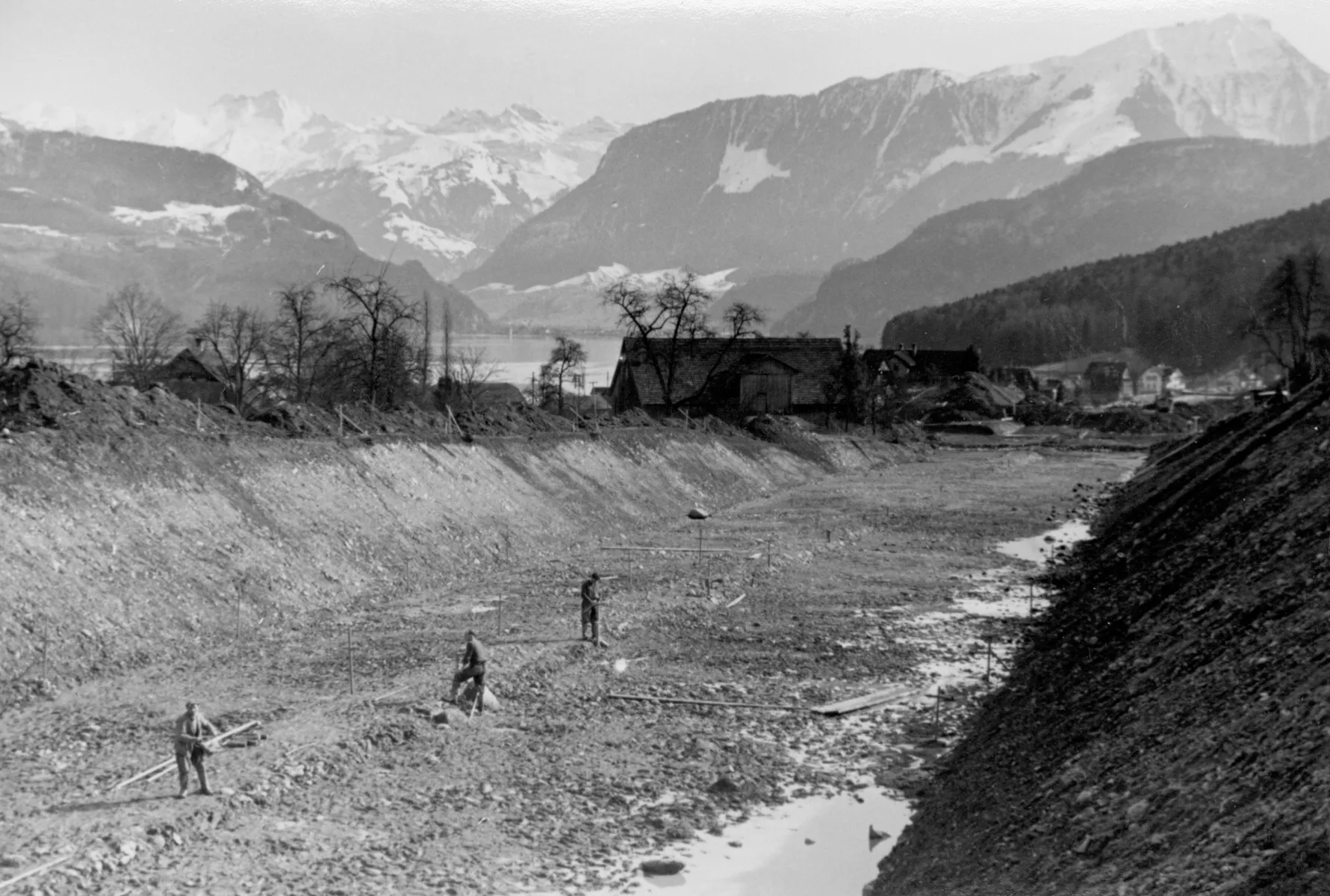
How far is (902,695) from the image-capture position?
25906 millimetres

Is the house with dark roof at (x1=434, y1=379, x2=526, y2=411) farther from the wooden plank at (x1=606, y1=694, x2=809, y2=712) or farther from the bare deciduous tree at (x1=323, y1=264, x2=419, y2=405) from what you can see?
the wooden plank at (x1=606, y1=694, x2=809, y2=712)

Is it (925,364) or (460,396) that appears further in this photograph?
(925,364)

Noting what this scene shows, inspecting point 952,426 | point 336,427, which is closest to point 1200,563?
point 336,427

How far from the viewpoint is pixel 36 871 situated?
15328mm

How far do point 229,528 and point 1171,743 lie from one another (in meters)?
25.4

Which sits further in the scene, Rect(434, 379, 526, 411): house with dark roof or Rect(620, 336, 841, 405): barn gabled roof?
Rect(620, 336, 841, 405): barn gabled roof

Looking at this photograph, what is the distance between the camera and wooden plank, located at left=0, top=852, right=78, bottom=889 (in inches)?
585

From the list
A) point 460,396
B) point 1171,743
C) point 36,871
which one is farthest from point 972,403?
point 36,871

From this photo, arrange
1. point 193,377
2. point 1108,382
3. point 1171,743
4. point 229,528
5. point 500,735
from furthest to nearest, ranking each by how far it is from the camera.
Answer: point 1108,382
point 193,377
point 229,528
point 500,735
point 1171,743

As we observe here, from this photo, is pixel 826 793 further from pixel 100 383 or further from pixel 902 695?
pixel 100 383

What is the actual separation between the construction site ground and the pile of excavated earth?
0.25 ft

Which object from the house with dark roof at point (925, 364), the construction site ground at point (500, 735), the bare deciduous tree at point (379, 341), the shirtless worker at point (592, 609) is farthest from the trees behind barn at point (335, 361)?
the house with dark roof at point (925, 364)

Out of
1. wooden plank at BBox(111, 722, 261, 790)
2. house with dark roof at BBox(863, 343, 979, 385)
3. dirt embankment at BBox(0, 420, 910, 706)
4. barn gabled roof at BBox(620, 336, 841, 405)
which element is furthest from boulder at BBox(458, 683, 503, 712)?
house with dark roof at BBox(863, 343, 979, 385)

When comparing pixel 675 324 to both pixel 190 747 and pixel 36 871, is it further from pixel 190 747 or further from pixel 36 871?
pixel 36 871
